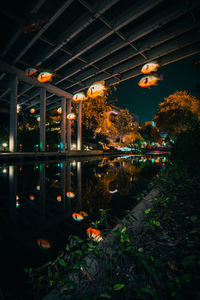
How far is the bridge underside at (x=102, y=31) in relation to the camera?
266 inches

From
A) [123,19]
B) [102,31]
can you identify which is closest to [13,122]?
[102,31]

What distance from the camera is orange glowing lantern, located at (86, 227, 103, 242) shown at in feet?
4.91

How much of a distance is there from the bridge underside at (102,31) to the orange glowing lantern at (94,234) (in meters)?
6.94

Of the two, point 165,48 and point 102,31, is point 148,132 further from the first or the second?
point 102,31

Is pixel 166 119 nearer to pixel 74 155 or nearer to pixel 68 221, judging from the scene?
pixel 74 155

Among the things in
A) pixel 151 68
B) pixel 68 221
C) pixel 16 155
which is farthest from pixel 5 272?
pixel 16 155

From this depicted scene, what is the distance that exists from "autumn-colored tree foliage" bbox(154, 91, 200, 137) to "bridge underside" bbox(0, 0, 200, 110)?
5.96 m

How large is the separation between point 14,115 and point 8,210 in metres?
11.8

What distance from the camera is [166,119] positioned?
15758 millimetres

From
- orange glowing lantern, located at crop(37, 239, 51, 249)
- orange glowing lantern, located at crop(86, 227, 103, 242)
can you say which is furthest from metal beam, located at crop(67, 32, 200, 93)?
orange glowing lantern, located at crop(37, 239, 51, 249)

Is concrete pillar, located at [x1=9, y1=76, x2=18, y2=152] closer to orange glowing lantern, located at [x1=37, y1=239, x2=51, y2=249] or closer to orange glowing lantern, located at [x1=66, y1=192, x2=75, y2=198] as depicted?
orange glowing lantern, located at [x1=66, y1=192, x2=75, y2=198]

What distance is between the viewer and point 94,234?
1.64 meters

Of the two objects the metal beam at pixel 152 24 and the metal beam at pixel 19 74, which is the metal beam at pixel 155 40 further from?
the metal beam at pixel 19 74

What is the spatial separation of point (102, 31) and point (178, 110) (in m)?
11.2
